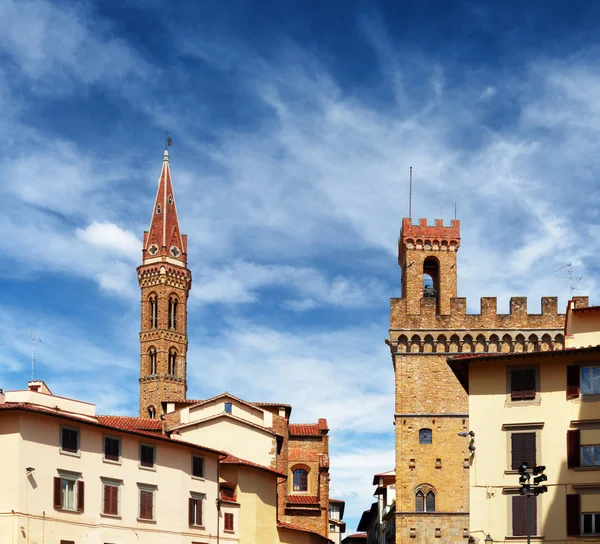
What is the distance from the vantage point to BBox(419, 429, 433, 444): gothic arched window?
69.8m

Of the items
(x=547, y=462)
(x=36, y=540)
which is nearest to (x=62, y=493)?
(x=36, y=540)

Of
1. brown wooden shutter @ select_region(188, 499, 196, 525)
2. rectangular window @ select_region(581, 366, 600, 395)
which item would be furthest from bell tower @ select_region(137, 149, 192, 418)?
rectangular window @ select_region(581, 366, 600, 395)

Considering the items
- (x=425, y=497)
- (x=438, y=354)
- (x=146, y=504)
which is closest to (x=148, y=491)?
(x=146, y=504)

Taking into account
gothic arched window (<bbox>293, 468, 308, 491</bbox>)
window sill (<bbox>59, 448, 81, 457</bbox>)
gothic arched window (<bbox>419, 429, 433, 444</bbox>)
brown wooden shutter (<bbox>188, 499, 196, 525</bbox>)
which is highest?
gothic arched window (<bbox>419, 429, 433, 444</bbox>)

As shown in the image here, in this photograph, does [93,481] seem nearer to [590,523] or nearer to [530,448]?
[530,448]

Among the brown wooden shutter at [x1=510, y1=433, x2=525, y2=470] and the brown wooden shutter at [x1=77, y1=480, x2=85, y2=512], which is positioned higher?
the brown wooden shutter at [x1=510, y1=433, x2=525, y2=470]

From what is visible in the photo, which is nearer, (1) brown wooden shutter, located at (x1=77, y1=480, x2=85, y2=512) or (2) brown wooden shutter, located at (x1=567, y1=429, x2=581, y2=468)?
(2) brown wooden shutter, located at (x1=567, y1=429, x2=581, y2=468)

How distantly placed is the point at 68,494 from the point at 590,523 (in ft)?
72.0

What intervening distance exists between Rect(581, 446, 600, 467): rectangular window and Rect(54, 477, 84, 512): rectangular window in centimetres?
2153

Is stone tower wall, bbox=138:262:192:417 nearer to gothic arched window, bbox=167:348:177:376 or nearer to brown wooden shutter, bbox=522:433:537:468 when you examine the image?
gothic arched window, bbox=167:348:177:376

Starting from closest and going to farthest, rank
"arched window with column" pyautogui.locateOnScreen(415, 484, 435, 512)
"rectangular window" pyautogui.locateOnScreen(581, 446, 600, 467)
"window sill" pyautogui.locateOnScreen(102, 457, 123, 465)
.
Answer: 1. "rectangular window" pyautogui.locateOnScreen(581, 446, 600, 467)
2. "window sill" pyautogui.locateOnScreen(102, 457, 123, 465)
3. "arched window with column" pyautogui.locateOnScreen(415, 484, 435, 512)

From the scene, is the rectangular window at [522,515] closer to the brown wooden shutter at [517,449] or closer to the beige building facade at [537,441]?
the beige building facade at [537,441]

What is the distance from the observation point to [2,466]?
4272cm

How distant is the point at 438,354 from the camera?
72.2m
